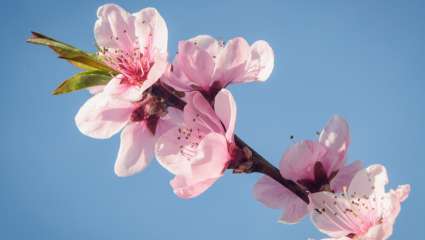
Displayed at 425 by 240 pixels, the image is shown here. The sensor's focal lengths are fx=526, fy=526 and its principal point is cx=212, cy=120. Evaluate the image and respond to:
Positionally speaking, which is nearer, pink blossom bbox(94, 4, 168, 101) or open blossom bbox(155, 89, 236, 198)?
open blossom bbox(155, 89, 236, 198)

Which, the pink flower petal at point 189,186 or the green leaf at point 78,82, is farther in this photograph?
the green leaf at point 78,82

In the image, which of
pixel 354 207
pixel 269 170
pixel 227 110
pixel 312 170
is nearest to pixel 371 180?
pixel 354 207

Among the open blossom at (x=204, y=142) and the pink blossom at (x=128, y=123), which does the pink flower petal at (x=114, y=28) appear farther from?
the open blossom at (x=204, y=142)

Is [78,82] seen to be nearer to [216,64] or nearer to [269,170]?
[216,64]

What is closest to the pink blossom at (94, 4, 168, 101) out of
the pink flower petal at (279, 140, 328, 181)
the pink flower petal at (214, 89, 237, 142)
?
the pink flower petal at (214, 89, 237, 142)

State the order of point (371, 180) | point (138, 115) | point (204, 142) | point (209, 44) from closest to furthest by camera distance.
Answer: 1. point (204, 142)
2. point (371, 180)
3. point (138, 115)
4. point (209, 44)

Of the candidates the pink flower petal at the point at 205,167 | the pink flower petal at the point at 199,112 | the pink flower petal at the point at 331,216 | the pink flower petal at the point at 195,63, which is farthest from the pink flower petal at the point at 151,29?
the pink flower petal at the point at 331,216

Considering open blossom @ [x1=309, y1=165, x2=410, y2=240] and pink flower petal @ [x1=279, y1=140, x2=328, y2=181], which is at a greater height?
pink flower petal @ [x1=279, y1=140, x2=328, y2=181]

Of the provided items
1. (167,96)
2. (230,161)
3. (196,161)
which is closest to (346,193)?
(230,161)

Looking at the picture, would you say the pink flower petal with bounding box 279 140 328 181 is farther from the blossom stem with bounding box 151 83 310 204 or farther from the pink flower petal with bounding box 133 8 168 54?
the pink flower petal with bounding box 133 8 168 54
